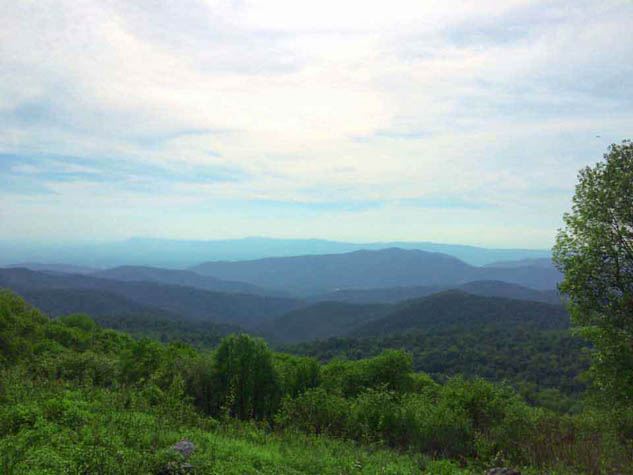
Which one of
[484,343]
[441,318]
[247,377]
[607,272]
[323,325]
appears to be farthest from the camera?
[323,325]

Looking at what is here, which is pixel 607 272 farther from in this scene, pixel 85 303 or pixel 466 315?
pixel 85 303

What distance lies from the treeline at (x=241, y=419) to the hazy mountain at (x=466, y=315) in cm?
10825

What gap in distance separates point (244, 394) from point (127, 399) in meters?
5.89

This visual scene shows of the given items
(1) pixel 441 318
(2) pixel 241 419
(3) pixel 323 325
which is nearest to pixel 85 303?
(3) pixel 323 325

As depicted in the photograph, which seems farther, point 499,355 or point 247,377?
point 499,355

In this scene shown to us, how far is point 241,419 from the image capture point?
14836mm

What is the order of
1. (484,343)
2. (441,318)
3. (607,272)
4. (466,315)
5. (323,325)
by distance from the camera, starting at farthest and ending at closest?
(323,325) < (441,318) < (466,315) < (484,343) < (607,272)

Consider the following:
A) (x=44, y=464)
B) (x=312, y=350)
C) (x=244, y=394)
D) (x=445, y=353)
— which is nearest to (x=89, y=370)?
(x=244, y=394)

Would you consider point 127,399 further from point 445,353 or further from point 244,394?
point 445,353

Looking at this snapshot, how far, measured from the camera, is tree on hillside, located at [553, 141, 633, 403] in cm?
1386

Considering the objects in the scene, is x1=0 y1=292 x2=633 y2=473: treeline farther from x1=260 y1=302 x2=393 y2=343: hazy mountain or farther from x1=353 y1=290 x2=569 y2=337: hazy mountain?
x1=260 y1=302 x2=393 y2=343: hazy mountain

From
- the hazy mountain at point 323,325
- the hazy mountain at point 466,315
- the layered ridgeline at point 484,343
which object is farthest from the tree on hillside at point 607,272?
the hazy mountain at point 323,325

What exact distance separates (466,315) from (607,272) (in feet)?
430

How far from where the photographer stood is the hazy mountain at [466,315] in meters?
114
